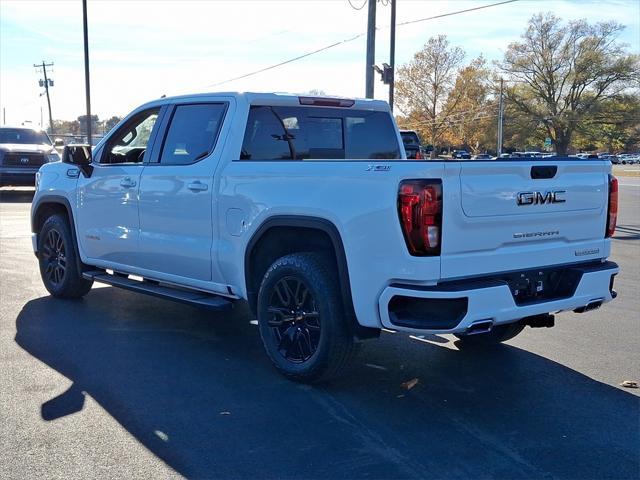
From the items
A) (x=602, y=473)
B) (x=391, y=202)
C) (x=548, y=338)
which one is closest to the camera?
(x=602, y=473)

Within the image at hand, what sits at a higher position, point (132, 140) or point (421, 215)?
point (132, 140)

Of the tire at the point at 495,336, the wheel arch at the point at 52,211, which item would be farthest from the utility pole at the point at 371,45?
the tire at the point at 495,336

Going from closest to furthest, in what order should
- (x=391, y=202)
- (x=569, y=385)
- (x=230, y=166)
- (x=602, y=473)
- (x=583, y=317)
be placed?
(x=602, y=473) < (x=391, y=202) < (x=569, y=385) < (x=230, y=166) < (x=583, y=317)

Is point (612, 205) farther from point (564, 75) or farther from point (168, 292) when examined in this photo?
point (564, 75)

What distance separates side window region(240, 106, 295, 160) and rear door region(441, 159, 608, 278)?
2.13 meters

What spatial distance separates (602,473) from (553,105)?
2778 inches

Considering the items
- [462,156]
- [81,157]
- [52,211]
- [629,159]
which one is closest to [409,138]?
[462,156]

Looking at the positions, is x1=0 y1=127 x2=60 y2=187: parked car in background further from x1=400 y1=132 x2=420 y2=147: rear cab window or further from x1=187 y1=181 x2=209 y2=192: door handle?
x1=187 y1=181 x2=209 y2=192: door handle

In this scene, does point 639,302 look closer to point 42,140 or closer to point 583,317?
point 583,317

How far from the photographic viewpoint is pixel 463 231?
4391mm

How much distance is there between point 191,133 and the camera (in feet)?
20.4

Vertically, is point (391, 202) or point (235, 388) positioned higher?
point (391, 202)

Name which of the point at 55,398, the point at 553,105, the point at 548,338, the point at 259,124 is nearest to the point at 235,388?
the point at 55,398

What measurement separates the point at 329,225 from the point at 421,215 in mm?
682
